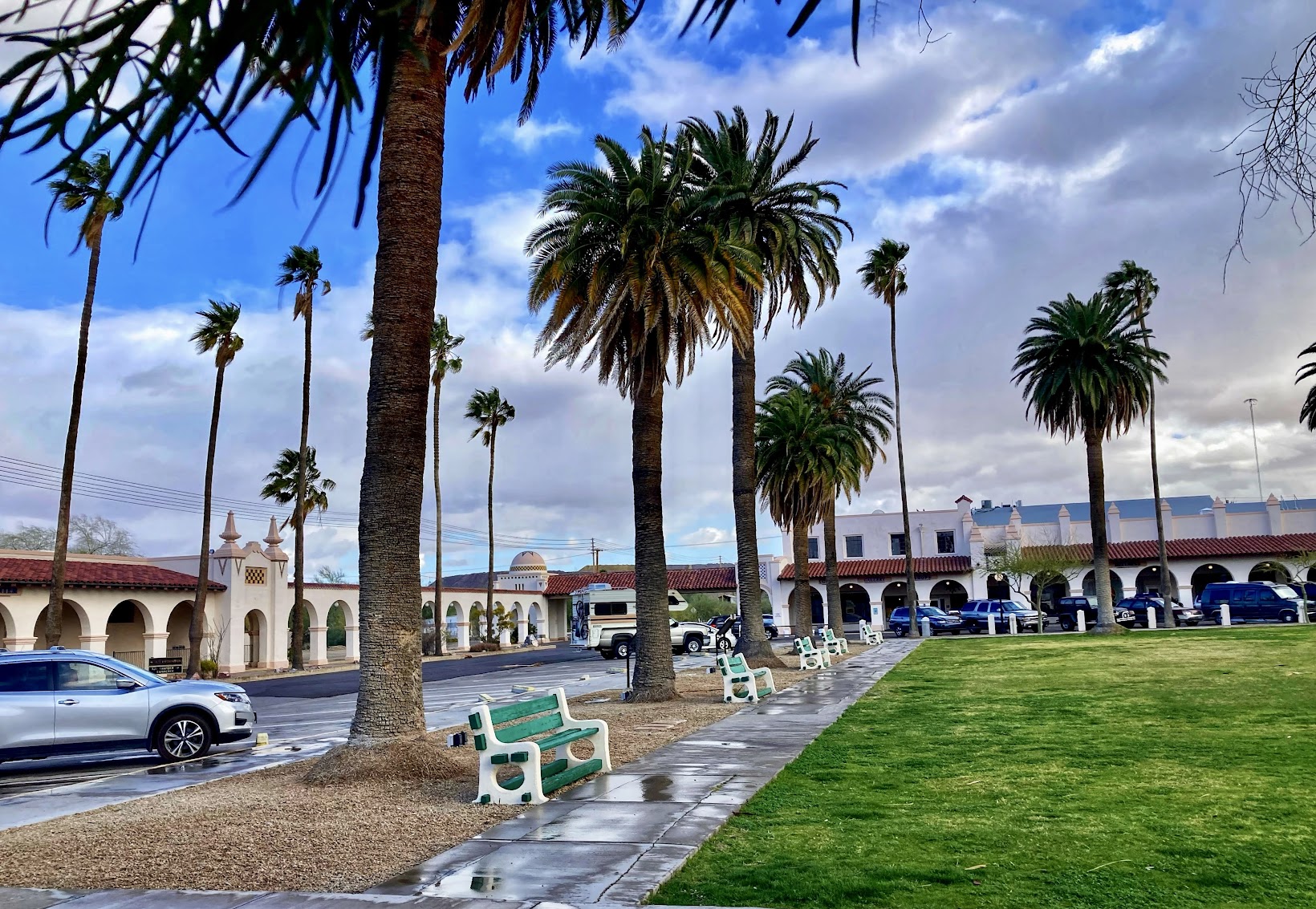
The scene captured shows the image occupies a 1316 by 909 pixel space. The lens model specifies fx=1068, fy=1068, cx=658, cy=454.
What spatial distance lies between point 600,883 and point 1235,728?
1010cm

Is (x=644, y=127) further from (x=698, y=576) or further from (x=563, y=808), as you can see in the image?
(x=698, y=576)

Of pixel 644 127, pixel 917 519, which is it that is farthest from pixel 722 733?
pixel 917 519

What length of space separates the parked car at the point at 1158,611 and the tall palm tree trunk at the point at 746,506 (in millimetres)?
30567

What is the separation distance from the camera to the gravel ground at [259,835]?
749 centimetres

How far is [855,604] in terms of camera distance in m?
77.1

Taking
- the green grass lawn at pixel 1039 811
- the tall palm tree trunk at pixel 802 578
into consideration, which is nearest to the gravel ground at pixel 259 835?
the green grass lawn at pixel 1039 811

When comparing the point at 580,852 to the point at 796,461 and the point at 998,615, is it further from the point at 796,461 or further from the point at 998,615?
the point at 998,615

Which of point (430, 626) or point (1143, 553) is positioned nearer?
point (1143, 553)

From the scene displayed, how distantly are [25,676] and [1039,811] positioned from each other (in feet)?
42.7

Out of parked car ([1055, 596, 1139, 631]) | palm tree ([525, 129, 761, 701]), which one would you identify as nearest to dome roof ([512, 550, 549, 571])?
parked car ([1055, 596, 1139, 631])

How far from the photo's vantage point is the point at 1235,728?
43.9 feet

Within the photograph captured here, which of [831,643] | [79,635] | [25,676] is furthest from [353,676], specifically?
[25,676]

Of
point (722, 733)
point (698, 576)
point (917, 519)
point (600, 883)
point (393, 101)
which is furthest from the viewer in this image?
point (698, 576)

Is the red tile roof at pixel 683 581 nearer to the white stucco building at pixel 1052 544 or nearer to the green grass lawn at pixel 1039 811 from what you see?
the white stucco building at pixel 1052 544
